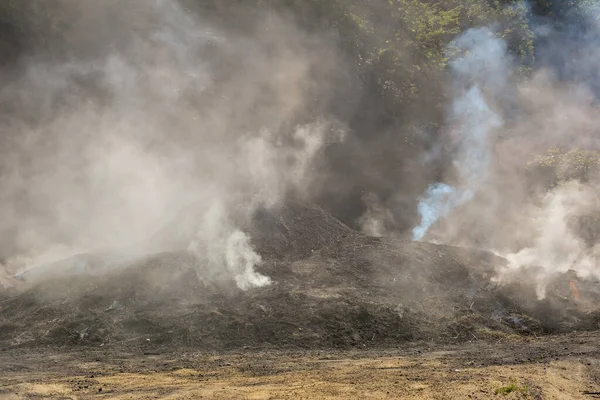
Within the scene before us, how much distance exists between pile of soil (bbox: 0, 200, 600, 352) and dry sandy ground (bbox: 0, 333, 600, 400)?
820 mm

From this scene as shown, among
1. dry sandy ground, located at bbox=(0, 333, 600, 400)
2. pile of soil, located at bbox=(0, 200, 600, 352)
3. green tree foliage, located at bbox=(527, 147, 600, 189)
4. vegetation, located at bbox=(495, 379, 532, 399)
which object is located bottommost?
vegetation, located at bbox=(495, 379, 532, 399)

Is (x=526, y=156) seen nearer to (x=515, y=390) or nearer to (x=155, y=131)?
(x=155, y=131)

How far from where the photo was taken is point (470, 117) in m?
29.8

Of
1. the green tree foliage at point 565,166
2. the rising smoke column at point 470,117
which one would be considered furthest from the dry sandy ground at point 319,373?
the green tree foliage at point 565,166

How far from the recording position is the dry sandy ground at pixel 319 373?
9.11 meters

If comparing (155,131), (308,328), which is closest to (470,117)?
(155,131)

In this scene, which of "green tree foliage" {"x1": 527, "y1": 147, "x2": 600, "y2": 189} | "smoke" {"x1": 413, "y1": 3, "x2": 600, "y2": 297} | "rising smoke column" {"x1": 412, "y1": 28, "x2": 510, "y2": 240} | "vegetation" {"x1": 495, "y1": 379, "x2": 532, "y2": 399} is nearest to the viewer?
"vegetation" {"x1": 495, "y1": 379, "x2": 532, "y2": 399}

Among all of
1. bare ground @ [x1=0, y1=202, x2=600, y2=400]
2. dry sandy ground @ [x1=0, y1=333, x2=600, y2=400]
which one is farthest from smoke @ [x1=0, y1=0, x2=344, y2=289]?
dry sandy ground @ [x1=0, y1=333, x2=600, y2=400]

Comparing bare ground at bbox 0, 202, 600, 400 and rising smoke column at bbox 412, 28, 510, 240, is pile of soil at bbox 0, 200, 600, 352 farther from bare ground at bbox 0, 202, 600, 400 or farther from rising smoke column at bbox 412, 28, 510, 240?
rising smoke column at bbox 412, 28, 510, 240

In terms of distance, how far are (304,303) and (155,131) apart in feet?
42.3

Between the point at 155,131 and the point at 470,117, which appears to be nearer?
the point at 155,131

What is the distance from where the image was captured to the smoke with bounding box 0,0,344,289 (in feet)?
63.9

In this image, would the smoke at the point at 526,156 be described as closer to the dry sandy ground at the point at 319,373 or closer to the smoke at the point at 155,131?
the dry sandy ground at the point at 319,373

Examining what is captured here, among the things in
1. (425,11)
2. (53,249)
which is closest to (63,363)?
(53,249)
